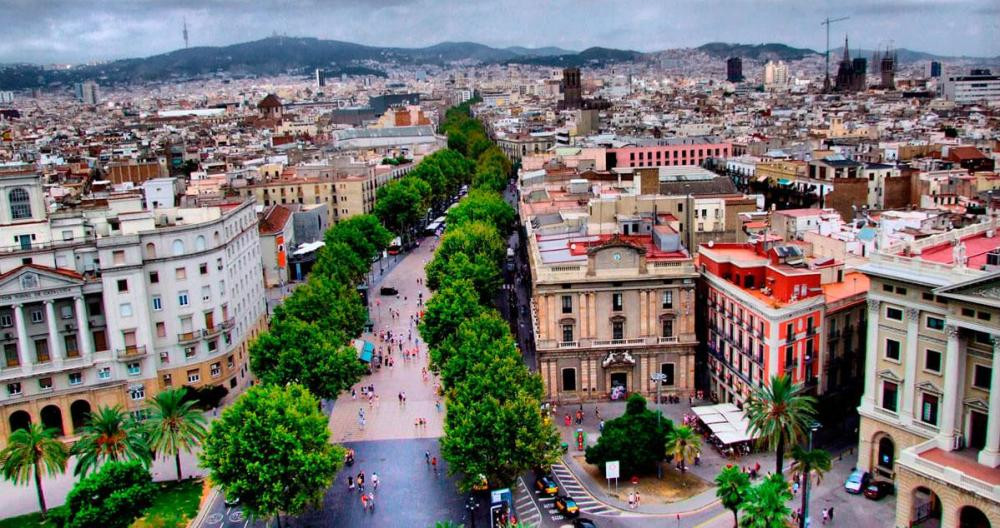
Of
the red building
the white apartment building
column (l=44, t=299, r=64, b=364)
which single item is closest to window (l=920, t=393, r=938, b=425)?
the red building

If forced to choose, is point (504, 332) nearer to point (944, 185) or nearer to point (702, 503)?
point (702, 503)

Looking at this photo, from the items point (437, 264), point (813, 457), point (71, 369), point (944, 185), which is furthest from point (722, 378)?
point (944, 185)

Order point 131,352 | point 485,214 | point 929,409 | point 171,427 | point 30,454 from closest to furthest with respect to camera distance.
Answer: point 929,409, point 30,454, point 171,427, point 131,352, point 485,214

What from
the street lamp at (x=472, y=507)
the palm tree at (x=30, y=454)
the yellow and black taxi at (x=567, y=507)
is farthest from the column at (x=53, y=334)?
the yellow and black taxi at (x=567, y=507)

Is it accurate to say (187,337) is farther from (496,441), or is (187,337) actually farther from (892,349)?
(892,349)

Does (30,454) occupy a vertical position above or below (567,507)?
above

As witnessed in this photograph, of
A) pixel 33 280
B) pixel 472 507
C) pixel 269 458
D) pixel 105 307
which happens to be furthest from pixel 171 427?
pixel 33 280

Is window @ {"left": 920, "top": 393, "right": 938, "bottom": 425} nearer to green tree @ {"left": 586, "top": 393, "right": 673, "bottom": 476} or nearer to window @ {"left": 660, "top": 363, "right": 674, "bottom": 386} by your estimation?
green tree @ {"left": 586, "top": 393, "right": 673, "bottom": 476}
